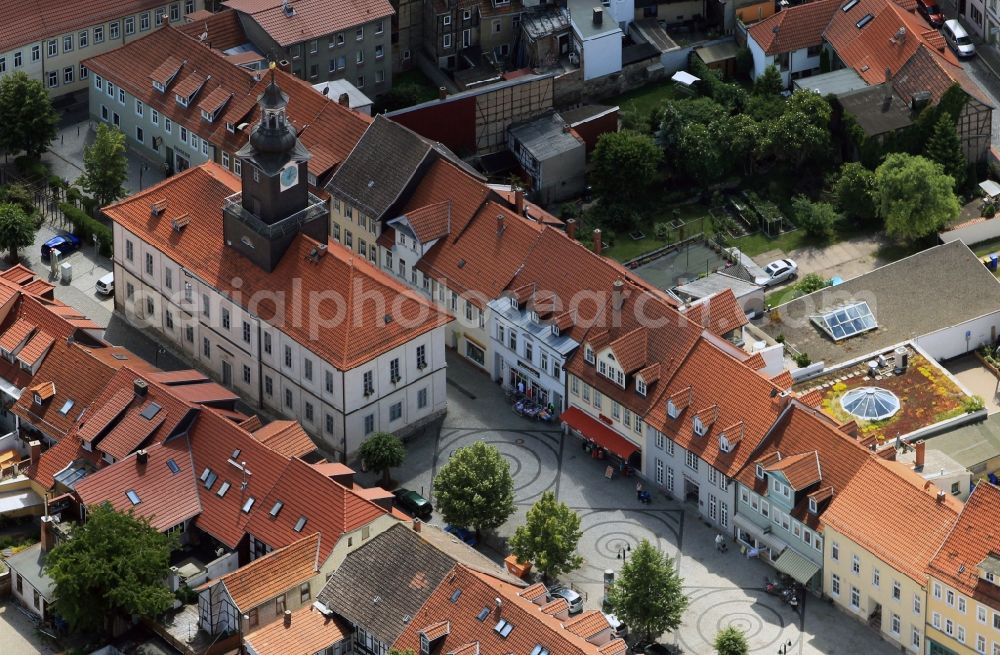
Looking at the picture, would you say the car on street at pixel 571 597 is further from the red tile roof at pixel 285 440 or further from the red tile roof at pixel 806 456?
the red tile roof at pixel 285 440

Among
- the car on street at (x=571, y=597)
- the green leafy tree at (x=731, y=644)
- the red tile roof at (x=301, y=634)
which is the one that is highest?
the green leafy tree at (x=731, y=644)

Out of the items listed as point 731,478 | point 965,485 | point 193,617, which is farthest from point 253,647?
point 965,485

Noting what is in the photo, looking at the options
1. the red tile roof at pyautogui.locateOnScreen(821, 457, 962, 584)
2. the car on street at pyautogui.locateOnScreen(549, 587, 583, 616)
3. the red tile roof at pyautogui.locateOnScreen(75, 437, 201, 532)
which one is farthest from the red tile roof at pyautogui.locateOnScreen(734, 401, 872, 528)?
the red tile roof at pyautogui.locateOnScreen(75, 437, 201, 532)

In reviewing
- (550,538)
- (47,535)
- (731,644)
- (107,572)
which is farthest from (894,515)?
(47,535)

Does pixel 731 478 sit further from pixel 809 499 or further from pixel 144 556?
pixel 144 556

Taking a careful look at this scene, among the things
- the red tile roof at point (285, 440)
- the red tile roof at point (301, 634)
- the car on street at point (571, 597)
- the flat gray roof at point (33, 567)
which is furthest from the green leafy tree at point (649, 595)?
the flat gray roof at point (33, 567)

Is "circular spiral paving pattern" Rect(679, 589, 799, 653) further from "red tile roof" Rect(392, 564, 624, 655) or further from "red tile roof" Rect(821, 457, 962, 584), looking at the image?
"red tile roof" Rect(392, 564, 624, 655)

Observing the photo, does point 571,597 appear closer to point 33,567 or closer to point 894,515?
point 894,515
